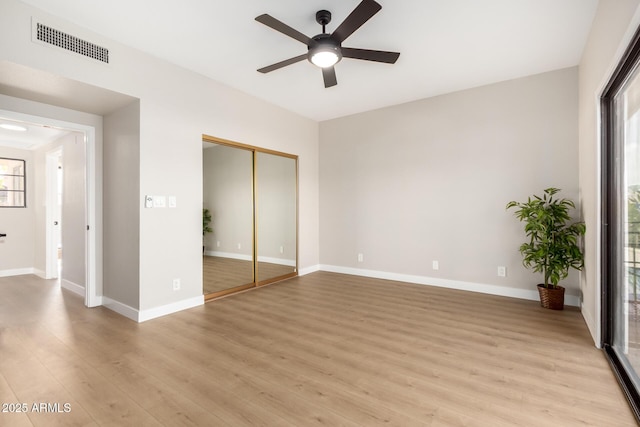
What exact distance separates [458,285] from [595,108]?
2694 millimetres

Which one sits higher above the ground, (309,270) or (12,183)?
(12,183)

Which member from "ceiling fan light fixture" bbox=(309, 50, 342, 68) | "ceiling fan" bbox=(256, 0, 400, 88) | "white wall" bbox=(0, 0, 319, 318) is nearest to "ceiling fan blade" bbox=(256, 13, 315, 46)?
"ceiling fan" bbox=(256, 0, 400, 88)

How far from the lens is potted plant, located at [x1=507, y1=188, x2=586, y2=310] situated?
3322mm

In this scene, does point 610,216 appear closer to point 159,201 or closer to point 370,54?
point 370,54

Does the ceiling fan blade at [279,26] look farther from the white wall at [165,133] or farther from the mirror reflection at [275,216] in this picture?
the mirror reflection at [275,216]

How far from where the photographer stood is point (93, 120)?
146 inches

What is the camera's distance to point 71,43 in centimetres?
269

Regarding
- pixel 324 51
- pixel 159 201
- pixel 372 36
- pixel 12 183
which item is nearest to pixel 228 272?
pixel 159 201

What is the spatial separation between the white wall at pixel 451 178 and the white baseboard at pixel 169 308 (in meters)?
2.69

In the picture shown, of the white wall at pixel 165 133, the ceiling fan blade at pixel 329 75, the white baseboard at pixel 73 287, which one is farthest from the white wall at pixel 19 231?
the ceiling fan blade at pixel 329 75

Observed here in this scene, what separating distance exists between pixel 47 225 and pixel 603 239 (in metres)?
7.69

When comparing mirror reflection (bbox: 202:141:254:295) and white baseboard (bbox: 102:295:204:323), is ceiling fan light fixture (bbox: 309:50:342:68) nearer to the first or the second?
mirror reflection (bbox: 202:141:254:295)

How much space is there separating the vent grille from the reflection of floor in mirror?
2.41 metres

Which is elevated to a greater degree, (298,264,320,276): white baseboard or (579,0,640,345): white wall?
(579,0,640,345): white wall
